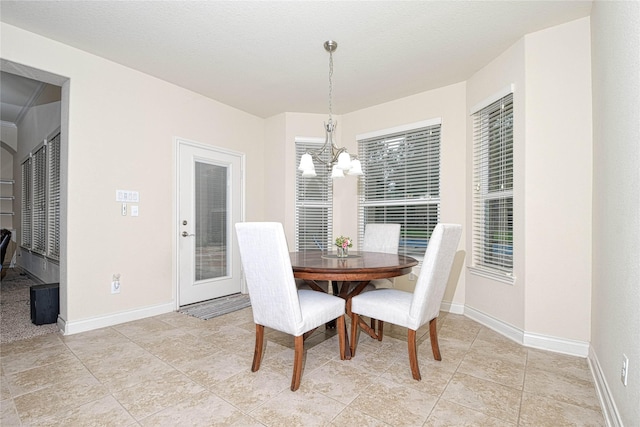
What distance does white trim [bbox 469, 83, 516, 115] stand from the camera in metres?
2.71

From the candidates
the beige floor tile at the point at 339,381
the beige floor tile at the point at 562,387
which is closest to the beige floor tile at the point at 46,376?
the beige floor tile at the point at 339,381

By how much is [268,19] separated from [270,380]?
2579mm

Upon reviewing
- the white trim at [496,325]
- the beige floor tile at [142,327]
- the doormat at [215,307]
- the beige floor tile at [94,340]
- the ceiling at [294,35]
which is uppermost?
the ceiling at [294,35]

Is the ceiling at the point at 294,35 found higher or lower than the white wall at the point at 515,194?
higher

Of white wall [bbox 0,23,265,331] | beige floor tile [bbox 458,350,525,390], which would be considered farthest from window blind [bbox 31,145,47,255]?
beige floor tile [bbox 458,350,525,390]

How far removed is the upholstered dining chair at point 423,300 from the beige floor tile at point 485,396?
9.2 inches

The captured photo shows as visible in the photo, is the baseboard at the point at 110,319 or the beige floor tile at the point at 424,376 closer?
the beige floor tile at the point at 424,376

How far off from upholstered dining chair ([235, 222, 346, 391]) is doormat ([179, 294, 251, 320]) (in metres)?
1.50

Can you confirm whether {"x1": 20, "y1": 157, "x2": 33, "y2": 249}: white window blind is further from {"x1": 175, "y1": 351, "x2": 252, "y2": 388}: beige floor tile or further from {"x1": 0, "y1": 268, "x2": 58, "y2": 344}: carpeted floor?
{"x1": 175, "y1": 351, "x2": 252, "y2": 388}: beige floor tile

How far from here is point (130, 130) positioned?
316 centimetres

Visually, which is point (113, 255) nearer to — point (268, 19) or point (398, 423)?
Answer: point (268, 19)

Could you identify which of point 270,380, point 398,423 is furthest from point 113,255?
point 398,423

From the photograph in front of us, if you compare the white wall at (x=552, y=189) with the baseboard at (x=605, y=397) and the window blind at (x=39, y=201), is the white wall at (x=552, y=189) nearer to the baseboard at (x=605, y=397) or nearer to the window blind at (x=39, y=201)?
the baseboard at (x=605, y=397)

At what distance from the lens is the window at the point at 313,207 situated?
14.4ft
